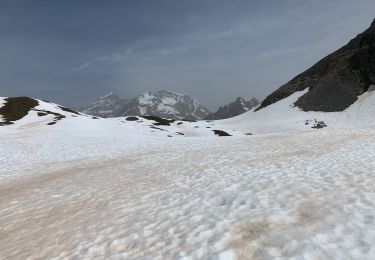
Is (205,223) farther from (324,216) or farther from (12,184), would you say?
(12,184)

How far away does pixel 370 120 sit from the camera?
7788cm

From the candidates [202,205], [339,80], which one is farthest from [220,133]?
[202,205]

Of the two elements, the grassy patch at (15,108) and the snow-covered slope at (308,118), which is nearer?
the snow-covered slope at (308,118)

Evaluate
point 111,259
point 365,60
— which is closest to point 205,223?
point 111,259

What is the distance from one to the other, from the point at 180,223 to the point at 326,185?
6.33 metres

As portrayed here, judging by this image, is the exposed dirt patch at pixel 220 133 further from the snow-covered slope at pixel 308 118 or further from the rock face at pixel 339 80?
the rock face at pixel 339 80

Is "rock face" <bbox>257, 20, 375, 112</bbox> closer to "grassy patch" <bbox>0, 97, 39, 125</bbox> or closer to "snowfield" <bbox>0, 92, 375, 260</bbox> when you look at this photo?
"snowfield" <bbox>0, 92, 375, 260</bbox>

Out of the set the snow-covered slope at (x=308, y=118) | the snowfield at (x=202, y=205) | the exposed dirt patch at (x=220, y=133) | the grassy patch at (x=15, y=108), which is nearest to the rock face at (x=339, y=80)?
the snow-covered slope at (x=308, y=118)

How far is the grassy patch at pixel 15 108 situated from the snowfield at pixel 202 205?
191 ft

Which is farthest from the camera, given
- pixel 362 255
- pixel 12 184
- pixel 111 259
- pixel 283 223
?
pixel 12 184

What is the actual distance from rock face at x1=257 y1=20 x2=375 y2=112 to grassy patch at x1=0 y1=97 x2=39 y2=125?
70391 millimetres

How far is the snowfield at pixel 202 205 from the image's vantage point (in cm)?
928

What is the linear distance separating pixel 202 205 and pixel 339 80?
323ft

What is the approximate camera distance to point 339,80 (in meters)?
101
